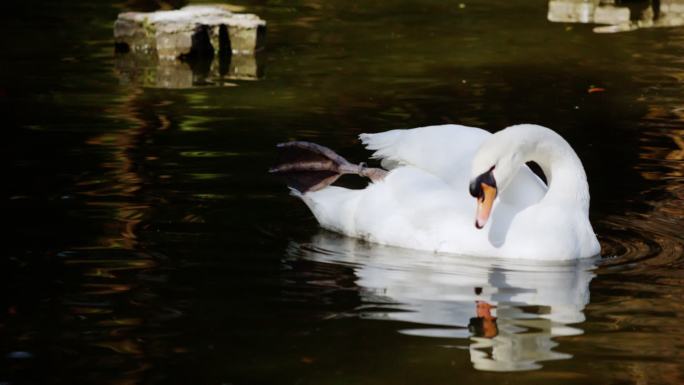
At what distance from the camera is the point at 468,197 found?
7.15m

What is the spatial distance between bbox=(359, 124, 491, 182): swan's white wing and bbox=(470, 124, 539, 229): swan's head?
39 cm

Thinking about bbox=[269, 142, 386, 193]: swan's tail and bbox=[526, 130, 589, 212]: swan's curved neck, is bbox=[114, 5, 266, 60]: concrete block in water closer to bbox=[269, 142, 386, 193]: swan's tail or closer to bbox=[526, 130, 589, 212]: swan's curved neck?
bbox=[269, 142, 386, 193]: swan's tail

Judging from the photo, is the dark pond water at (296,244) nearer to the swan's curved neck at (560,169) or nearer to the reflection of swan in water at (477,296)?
the reflection of swan in water at (477,296)

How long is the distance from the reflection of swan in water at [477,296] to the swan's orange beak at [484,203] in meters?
0.23

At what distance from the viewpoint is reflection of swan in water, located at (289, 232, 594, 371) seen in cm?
555

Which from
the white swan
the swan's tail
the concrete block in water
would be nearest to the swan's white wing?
the white swan

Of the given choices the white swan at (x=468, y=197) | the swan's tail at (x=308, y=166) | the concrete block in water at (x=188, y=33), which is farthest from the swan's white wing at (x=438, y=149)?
the concrete block in water at (x=188, y=33)

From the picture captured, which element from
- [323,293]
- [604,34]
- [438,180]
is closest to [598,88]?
[604,34]

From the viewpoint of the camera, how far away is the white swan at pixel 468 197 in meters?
6.89

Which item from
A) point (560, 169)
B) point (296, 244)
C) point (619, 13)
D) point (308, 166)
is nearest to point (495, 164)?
point (560, 169)

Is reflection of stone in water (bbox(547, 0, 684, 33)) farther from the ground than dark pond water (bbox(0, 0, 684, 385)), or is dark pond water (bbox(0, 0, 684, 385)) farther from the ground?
reflection of stone in water (bbox(547, 0, 684, 33))

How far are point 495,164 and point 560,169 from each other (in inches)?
17.4

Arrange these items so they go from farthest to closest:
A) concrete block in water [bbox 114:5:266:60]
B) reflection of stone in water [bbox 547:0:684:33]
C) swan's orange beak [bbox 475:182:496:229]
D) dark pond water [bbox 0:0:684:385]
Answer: reflection of stone in water [bbox 547:0:684:33]
concrete block in water [bbox 114:5:266:60]
swan's orange beak [bbox 475:182:496:229]
dark pond water [bbox 0:0:684:385]

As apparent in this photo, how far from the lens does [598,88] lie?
1255 cm
